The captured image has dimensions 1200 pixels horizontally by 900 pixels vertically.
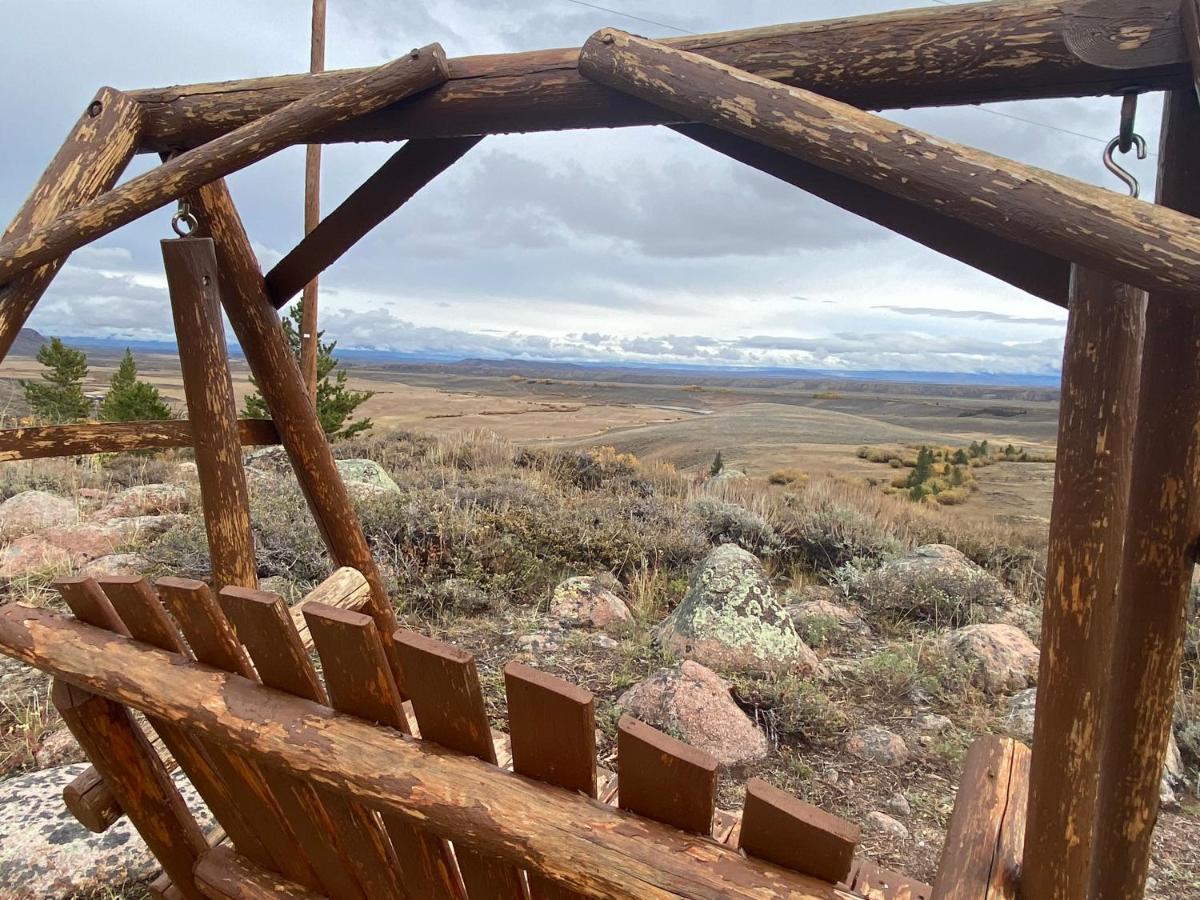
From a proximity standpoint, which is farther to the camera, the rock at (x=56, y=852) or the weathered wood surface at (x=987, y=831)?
the rock at (x=56, y=852)

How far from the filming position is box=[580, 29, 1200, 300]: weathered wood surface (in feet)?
3.25

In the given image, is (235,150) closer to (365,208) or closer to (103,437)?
(365,208)

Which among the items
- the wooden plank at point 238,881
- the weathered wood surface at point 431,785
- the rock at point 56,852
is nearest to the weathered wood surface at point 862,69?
the weathered wood surface at point 431,785

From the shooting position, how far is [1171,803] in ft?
10.9

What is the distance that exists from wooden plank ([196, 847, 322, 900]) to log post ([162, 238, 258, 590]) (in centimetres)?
85

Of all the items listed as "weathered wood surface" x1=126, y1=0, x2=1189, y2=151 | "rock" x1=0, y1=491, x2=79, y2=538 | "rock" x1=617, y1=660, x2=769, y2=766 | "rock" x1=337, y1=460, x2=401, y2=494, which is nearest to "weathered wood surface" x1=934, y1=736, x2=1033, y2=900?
"weathered wood surface" x1=126, y1=0, x2=1189, y2=151

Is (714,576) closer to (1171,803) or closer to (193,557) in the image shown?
(1171,803)

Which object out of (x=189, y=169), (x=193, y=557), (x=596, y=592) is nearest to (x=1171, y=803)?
(x=596, y=592)

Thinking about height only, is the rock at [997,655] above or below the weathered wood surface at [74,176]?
below

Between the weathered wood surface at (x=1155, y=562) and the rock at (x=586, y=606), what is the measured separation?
3.33 metres

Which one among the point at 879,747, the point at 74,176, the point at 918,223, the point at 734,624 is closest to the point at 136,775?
the point at 74,176

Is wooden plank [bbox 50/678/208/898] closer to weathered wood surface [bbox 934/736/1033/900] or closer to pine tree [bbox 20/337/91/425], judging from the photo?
weathered wood surface [bbox 934/736/1033/900]

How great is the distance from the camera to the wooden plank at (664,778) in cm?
100

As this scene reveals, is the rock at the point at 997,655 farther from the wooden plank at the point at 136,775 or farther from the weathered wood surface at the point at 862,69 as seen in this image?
the wooden plank at the point at 136,775
